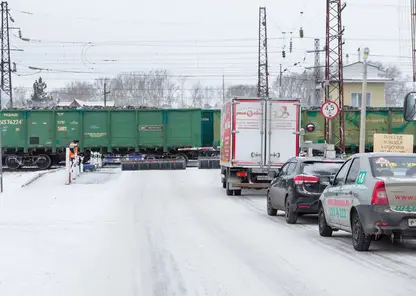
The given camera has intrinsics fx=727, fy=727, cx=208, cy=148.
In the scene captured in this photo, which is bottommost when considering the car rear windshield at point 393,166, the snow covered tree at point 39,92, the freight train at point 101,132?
the car rear windshield at point 393,166

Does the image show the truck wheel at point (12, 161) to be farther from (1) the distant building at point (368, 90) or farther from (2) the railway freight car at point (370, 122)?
(1) the distant building at point (368, 90)

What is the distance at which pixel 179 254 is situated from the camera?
1088cm

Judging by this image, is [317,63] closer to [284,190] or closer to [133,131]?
[133,131]

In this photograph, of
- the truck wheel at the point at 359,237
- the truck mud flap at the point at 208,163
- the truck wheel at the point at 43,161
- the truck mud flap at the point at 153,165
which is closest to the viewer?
the truck wheel at the point at 359,237

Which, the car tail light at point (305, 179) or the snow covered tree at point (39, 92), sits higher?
the snow covered tree at point (39, 92)

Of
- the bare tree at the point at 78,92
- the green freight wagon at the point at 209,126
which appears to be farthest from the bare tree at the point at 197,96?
the green freight wagon at the point at 209,126

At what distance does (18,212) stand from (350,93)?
56.9 metres

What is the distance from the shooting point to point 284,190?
54.3ft

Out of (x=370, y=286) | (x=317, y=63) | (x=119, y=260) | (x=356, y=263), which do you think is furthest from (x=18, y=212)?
(x=317, y=63)

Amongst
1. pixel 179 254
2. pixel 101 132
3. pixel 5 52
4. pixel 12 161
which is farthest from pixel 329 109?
pixel 5 52

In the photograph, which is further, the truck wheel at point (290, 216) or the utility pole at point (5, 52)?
the utility pole at point (5, 52)

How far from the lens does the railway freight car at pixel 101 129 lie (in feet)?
137

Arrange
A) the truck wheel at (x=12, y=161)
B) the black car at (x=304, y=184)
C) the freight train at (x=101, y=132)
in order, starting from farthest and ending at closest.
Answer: the truck wheel at (x=12, y=161)
the freight train at (x=101, y=132)
the black car at (x=304, y=184)

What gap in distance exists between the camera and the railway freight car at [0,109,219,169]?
137ft
